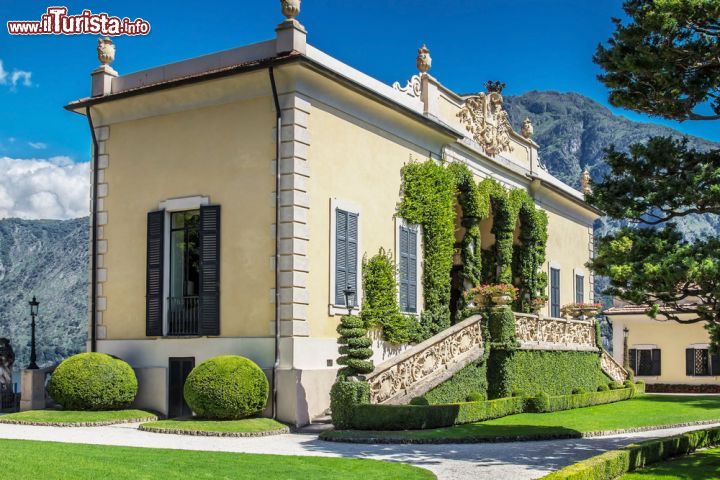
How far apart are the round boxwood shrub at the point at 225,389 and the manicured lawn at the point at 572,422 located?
6.88ft

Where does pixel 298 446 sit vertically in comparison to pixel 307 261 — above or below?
below

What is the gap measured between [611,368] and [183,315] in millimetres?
16926

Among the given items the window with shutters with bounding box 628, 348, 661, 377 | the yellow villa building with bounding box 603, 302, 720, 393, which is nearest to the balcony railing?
the yellow villa building with bounding box 603, 302, 720, 393

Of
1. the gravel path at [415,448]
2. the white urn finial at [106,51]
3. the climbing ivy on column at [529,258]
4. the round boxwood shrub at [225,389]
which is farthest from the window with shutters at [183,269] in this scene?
the climbing ivy on column at [529,258]

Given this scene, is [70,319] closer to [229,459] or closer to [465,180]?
[465,180]

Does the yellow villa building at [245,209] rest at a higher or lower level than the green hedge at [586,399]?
higher

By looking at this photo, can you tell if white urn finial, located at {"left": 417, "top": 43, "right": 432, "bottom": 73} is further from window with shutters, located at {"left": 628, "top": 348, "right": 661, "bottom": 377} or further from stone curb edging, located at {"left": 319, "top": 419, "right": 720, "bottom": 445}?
window with shutters, located at {"left": 628, "top": 348, "right": 661, "bottom": 377}

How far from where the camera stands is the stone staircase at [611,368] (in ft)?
98.6

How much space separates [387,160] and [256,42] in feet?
15.5

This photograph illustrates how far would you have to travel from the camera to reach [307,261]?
62.0 feet

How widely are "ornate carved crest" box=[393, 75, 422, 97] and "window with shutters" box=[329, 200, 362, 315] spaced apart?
4.43 m

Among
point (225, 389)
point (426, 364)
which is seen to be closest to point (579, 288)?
point (426, 364)

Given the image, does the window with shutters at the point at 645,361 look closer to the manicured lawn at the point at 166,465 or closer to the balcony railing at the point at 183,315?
the balcony railing at the point at 183,315

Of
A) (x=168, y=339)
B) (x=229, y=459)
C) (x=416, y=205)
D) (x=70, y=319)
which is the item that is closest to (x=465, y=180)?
(x=416, y=205)
